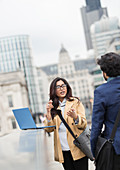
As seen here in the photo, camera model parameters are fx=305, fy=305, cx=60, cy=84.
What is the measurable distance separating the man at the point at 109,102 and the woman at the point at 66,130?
620 millimetres

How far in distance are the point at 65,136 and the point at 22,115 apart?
56 centimetres

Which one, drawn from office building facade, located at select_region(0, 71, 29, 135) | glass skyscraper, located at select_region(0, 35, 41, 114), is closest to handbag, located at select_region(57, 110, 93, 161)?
office building facade, located at select_region(0, 71, 29, 135)

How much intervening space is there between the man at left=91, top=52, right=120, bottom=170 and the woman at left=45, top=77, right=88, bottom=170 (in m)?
0.62

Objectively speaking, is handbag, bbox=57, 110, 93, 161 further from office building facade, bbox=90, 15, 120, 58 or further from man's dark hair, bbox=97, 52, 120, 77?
office building facade, bbox=90, 15, 120, 58

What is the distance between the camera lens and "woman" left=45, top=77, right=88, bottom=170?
3236mm

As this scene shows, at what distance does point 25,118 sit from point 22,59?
87331 mm

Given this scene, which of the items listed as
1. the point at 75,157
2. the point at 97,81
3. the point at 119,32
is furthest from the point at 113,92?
the point at 119,32

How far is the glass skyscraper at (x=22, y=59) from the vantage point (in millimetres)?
86125

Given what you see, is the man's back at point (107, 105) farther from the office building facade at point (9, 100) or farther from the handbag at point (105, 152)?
the office building facade at point (9, 100)

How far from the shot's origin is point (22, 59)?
8938 centimetres

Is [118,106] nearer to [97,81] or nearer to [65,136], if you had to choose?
[65,136]

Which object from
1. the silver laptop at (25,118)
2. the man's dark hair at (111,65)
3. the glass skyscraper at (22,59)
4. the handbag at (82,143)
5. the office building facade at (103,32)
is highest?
the office building facade at (103,32)

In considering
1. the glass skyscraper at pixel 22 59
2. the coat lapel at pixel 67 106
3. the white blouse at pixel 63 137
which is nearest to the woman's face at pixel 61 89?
the coat lapel at pixel 67 106

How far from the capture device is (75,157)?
3223mm
